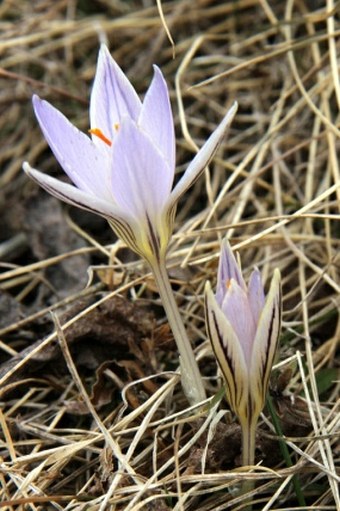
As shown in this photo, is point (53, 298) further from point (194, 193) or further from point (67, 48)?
point (67, 48)

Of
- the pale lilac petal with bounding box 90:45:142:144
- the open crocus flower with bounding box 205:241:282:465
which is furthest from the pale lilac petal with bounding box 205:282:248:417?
the pale lilac petal with bounding box 90:45:142:144

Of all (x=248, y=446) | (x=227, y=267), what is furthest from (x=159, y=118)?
(x=248, y=446)

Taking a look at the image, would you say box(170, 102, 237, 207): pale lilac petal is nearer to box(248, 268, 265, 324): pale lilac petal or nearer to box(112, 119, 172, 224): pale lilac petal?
box(112, 119, 172, 224): pale lilac petal

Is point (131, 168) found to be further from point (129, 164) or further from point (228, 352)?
point (228, 352)

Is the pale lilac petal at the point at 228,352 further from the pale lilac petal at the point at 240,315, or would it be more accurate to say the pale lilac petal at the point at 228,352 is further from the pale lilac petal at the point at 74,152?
the pale lilac petal at the point at 74,152

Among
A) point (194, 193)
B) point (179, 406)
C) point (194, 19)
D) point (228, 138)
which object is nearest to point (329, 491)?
point (179, 406)
